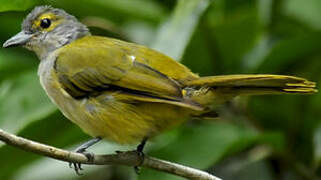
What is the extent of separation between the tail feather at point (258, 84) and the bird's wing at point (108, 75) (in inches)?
5.5

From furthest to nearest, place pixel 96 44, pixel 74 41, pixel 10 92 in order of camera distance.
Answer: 1. pixel 10 92
2. pixel 74 41
3. pixel 96 44

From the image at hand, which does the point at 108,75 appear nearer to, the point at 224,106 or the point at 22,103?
the point at 22,103

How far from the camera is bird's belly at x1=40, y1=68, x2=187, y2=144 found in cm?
307

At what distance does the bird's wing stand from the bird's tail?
10 centimetres

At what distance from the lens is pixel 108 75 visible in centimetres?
315

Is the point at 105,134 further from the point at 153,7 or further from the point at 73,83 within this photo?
the point at 153,7

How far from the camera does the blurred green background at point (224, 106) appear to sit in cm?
378

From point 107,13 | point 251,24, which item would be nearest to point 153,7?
point 107,13

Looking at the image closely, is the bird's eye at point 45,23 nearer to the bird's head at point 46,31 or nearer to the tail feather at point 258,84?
the bird's head at point 46,31

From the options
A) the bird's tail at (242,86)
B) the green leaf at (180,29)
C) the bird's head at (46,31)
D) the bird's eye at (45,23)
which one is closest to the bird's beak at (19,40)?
the bird's head at (46,31)

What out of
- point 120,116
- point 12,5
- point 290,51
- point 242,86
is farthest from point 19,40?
point 290,51

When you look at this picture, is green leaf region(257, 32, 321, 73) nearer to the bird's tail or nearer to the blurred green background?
the blurred green background

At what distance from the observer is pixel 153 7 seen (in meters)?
4.79

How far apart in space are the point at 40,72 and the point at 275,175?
5.39ft
